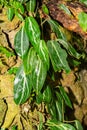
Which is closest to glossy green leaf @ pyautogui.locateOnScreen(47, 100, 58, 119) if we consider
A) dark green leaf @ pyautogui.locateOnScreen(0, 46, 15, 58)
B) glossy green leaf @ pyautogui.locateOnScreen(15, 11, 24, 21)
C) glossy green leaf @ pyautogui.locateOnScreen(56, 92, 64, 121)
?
glossy green leaf @ pyautogui.locateOnScreen(56, 92, 64, 121)

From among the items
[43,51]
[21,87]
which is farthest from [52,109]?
[43,51]

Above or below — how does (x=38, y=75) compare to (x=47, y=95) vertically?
above

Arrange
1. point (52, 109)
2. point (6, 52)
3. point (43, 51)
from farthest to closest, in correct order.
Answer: point (52, 109), point (6, 52), point (43, 51)

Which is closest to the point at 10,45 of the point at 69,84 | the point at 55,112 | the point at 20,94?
the point at 20,94

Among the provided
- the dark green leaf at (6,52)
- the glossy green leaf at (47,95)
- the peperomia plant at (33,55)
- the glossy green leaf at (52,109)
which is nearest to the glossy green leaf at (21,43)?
the peperomia plant at (33,55)

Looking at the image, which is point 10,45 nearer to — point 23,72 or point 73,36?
point 23,72

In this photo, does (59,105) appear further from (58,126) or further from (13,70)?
(13,70)

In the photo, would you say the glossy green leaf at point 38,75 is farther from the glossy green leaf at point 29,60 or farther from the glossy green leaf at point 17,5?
the glossy green leaf at point 17,5
